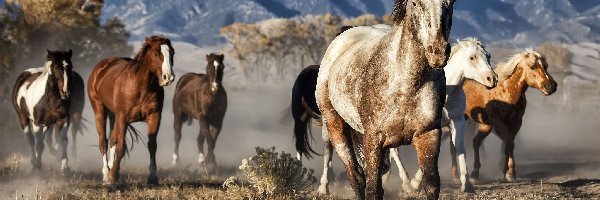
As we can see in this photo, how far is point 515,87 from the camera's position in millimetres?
14375

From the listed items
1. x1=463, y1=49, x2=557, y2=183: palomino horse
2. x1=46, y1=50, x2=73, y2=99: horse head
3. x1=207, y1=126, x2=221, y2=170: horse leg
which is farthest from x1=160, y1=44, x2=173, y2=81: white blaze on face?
x1=463, y1=49, x2=557, y2=183: palomino horse

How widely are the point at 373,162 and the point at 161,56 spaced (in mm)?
6345

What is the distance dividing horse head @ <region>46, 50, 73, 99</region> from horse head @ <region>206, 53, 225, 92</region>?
370 centimetres

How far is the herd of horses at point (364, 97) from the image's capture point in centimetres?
616

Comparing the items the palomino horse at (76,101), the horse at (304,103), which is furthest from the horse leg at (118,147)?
the palomino horse at (76,101)

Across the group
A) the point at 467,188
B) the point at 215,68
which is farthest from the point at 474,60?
the point at 215,68

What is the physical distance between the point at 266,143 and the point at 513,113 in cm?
1277

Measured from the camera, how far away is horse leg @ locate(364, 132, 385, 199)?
20.7 ft

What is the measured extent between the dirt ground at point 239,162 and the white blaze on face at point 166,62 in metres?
1.61

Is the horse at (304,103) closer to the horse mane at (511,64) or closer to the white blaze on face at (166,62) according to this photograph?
the white blaze on face at (166,62)

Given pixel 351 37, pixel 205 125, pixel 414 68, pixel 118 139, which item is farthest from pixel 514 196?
pixel 205 125

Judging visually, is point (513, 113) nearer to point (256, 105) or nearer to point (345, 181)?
point (345, 181)

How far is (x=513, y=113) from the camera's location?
14.4 m

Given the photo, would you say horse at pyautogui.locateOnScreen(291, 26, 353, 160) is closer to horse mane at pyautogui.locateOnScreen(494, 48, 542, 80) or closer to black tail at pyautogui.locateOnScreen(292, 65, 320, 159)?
black tail at pyautogui.locateOnScreen(292, 65, 320, 159)
